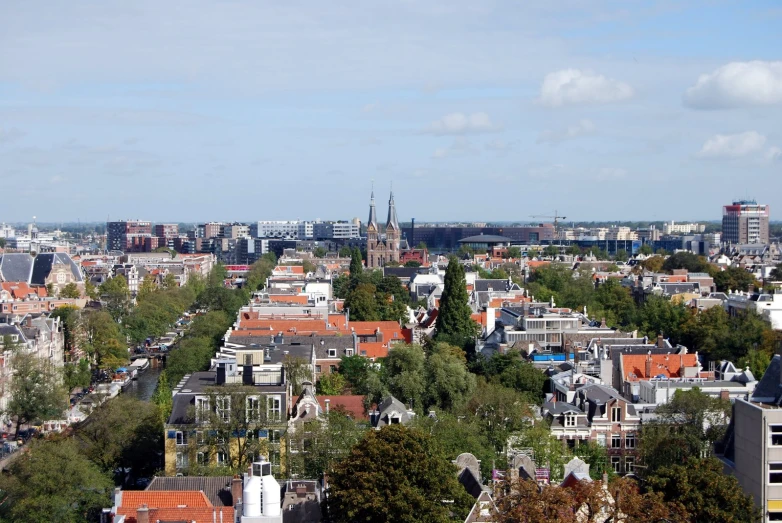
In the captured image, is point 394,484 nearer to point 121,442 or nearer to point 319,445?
point 319,445

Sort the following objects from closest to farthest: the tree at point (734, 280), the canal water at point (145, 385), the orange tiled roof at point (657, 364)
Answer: the orange tiled roof at point (657, 364) → the canal water at point (145, 385) → the tree at point (734, 280)

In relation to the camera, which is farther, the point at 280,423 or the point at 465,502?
the point at 280,423

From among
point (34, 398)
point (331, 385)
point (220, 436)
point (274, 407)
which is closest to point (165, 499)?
point (220, 436)

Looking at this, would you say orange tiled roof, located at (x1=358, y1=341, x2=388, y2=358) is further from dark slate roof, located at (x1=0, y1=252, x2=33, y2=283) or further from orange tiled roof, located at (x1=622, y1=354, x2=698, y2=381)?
dark slate roof, located at (x1=0, y1=252, x2=33, y2=283)

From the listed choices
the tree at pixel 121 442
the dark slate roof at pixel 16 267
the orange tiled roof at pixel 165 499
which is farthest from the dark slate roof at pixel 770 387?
the dark slate roof at pixel 16 267

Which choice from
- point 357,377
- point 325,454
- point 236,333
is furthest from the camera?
point 236,333

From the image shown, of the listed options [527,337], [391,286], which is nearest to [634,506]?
[527,337]

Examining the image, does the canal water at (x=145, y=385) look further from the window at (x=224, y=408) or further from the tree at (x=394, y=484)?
the tree at (x=394, y=484)

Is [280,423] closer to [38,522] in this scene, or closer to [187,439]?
[187,439]
